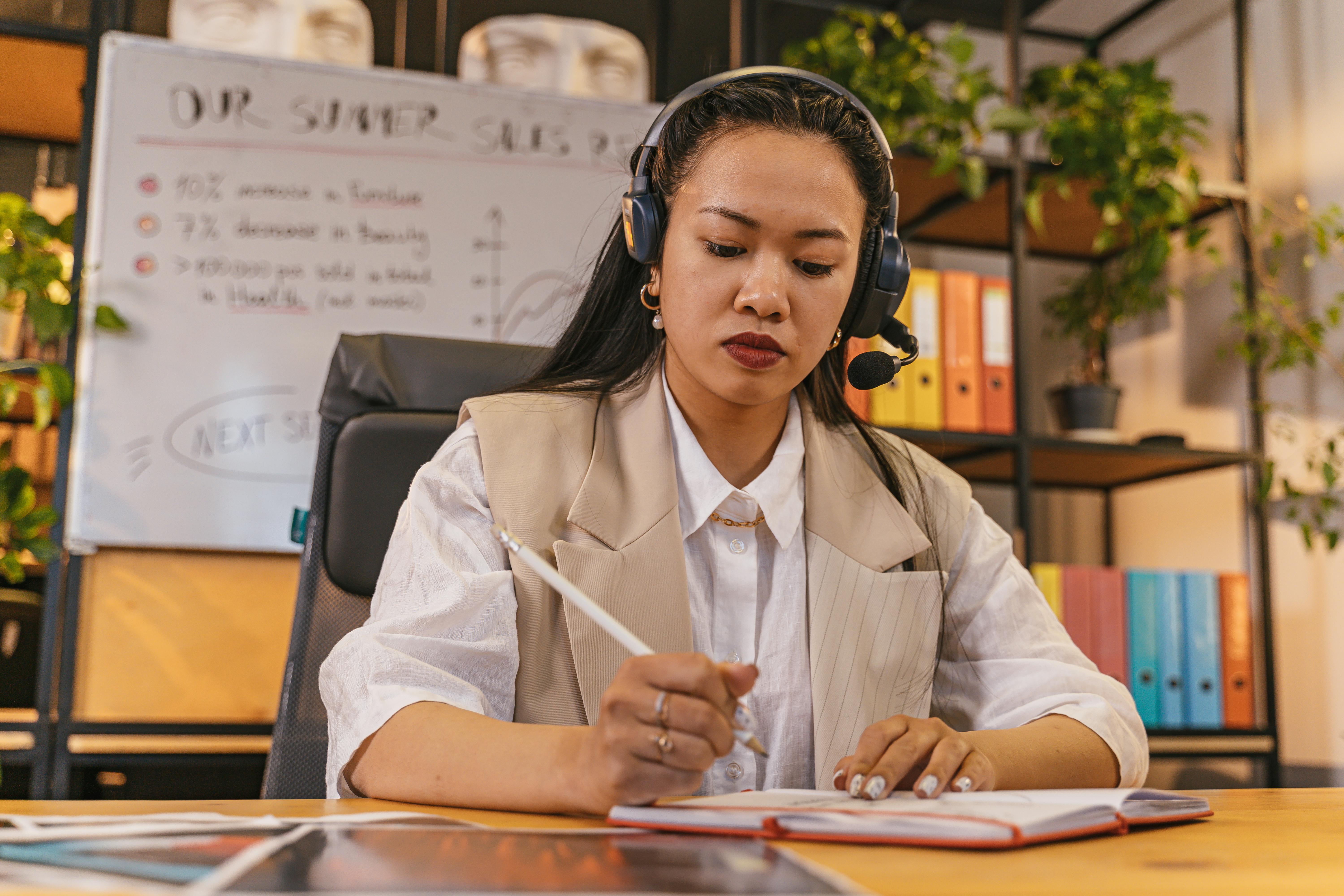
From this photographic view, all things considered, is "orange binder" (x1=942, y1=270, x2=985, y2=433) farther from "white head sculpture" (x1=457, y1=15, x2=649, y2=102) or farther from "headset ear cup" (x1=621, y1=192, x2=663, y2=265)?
"headset ear cup" (x1=621, y1=192, x2=663, y2=265)

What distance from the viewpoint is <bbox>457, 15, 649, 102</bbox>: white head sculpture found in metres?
2.32

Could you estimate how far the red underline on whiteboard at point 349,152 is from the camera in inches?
80.7

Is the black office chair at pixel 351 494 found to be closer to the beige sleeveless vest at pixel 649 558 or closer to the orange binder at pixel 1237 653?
the beige sleeveless vest at pixel 649 558

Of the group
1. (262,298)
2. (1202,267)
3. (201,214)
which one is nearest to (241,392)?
(262,298)

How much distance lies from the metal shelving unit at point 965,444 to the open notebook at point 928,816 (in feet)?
4.96

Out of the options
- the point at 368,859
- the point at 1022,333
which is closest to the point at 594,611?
the point at 368,859

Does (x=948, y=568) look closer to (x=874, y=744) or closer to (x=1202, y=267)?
(x=874, y=744)

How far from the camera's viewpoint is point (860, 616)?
105 cm

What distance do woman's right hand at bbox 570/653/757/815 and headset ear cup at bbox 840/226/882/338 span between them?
60 cm

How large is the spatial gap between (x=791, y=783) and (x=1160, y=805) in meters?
0.39

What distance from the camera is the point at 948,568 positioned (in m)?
1.14

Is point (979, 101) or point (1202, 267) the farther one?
point (1202, 267)

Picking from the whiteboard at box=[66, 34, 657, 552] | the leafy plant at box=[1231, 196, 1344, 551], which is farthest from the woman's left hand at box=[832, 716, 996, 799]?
the leafy plant at box=[1231, 196, 1344, 551]

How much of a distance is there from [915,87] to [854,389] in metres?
1.25
